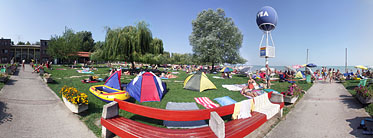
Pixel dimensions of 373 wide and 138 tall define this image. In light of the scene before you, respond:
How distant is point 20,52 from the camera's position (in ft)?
161

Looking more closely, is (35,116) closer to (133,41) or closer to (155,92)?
(155,92)

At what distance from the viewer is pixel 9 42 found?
4788 cm

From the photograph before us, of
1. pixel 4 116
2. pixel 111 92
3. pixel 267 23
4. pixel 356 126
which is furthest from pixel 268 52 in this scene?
pixel 4 116

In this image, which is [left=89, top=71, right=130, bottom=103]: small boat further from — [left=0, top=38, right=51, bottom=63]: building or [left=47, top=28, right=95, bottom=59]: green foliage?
[left=0, top=38, right=51, bottom=63]: building

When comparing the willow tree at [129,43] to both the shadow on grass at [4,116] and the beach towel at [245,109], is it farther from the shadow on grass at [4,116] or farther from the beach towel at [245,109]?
the beach towel at [245,109]

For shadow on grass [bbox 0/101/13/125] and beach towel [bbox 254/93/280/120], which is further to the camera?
beach towel [bbox 254/93/280/120]

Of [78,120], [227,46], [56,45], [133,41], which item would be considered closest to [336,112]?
[78,120]

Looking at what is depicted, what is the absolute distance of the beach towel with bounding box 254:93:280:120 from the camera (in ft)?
Answer: 16.9

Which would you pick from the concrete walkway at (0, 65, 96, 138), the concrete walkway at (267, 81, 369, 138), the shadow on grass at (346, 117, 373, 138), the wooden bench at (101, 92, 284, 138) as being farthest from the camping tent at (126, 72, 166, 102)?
the shadow on grass at (346, 117, 373, 138)

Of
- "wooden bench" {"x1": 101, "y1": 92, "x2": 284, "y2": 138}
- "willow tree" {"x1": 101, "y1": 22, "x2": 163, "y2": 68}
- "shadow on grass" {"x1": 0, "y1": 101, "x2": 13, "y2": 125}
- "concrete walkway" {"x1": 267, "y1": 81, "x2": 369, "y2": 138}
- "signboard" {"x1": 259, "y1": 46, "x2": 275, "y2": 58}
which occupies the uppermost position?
"willow tree" {"x1": 101, "y1": 22, "x2": 163, "y2": 68}

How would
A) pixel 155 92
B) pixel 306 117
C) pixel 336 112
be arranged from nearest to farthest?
pixel 306 117 < pixel 336 112 < pixel 155 92

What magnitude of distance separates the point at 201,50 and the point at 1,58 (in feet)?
214

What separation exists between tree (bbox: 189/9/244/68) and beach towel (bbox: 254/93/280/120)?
69.5ft

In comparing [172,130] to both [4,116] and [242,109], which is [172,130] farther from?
[4,116]
